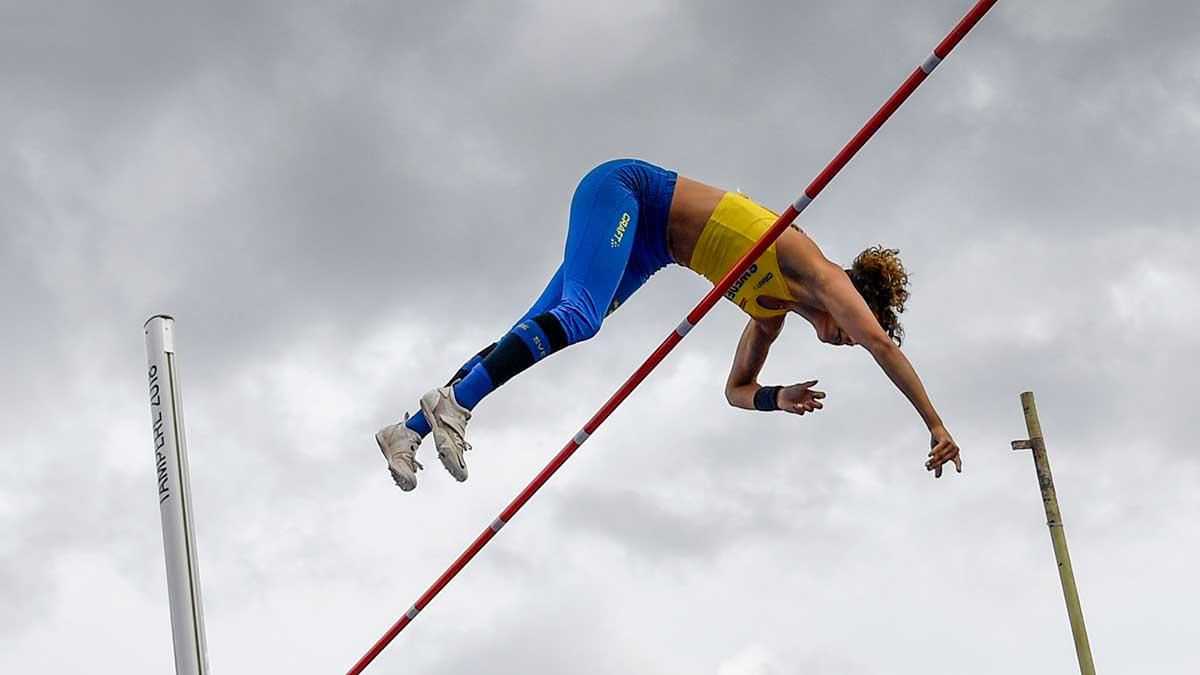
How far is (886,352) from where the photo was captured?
169 inches

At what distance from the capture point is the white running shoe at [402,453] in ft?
13.6

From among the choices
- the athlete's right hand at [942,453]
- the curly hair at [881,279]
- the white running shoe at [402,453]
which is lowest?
the athlete's right hand at [942,453]

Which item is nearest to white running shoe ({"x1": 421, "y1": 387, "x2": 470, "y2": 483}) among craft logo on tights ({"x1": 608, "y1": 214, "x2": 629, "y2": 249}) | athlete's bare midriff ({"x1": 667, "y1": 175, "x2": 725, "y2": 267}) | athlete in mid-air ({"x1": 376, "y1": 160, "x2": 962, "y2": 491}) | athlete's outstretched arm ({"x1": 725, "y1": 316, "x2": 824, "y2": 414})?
athlete in mid-air ({"x1": 376, "y1": 160, "x2": 962, "y2": 491})

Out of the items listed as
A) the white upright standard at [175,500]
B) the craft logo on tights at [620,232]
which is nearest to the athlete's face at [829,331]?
the craft logo on tights at [620,232]

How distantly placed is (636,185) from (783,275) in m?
0.59

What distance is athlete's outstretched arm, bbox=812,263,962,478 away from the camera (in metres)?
4.20

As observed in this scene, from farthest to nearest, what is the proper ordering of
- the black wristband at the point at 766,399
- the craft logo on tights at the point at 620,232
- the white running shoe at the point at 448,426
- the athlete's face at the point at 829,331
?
the black wristband at the point at 766,399 < the athlete's face at the point at 829,331 < the craft logo on tights at the point at 620,232 < the white running shoe at the point at 448,426

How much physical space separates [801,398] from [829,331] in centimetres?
43

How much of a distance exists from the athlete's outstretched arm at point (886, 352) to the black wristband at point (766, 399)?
0.77 meters

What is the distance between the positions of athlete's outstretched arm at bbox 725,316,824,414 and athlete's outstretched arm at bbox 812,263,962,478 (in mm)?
650

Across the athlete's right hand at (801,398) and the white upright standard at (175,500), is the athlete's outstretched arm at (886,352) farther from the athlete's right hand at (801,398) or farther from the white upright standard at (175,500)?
the white upright standard at (175,500)

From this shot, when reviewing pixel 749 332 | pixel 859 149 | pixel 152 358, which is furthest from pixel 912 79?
pixel 152 358

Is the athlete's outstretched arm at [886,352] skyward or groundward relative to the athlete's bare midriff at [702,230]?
groundward

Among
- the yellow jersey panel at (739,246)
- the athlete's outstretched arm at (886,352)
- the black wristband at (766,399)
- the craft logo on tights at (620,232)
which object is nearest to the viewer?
the athlete's outstretched arm at (886,352)
